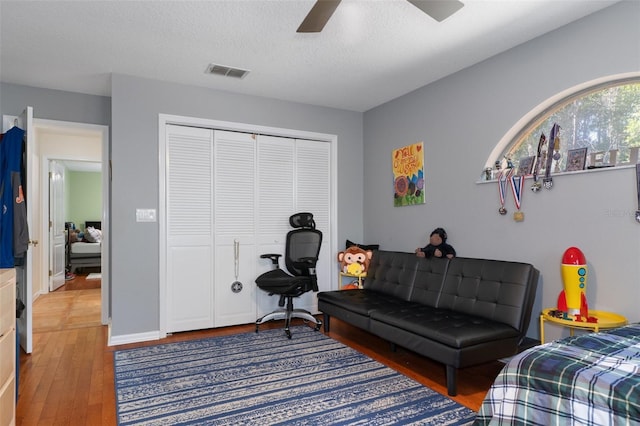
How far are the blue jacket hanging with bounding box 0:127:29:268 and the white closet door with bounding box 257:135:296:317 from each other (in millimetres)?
2110

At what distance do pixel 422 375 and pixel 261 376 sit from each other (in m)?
1.18

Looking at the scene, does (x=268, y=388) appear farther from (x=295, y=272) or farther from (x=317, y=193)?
(x=317, y=193)

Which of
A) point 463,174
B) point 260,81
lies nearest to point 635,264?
point 463,174

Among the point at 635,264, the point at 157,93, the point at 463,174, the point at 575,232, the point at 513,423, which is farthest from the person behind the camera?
the point at 157,93

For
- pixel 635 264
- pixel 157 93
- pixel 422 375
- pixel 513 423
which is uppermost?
pixel 157 93

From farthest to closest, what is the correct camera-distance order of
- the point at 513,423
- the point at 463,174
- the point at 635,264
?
the point at 463,174
the point at 635,264
the point at 513,423

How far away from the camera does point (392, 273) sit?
382 centimetres

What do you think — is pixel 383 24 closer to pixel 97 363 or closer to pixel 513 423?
pixel 513 423

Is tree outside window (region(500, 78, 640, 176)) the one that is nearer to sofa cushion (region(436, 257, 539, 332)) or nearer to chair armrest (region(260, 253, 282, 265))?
sofa cushion (region(436, 257, 539, 332))

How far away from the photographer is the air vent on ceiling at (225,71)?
347cm

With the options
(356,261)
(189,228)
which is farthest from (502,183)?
(189,228)

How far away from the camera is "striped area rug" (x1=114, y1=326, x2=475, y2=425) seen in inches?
86.0

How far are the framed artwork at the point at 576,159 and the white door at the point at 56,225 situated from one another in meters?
7.03

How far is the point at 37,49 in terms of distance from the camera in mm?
3059
